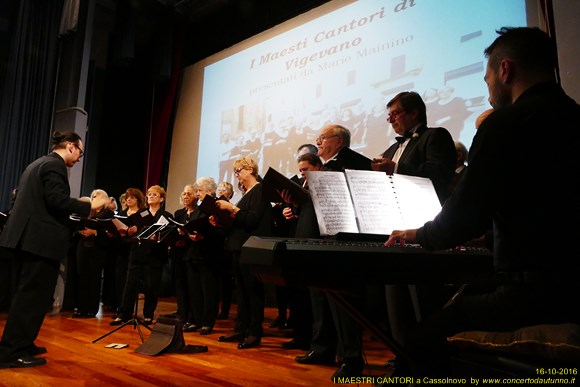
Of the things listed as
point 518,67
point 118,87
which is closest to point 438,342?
point 518,67

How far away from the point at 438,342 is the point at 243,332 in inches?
102

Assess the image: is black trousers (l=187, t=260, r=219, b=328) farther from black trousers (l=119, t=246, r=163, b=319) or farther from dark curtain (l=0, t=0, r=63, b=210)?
dark curtain (l=0, t=0, r=63, b=210)

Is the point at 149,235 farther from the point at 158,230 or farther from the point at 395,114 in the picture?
the point at 395,114

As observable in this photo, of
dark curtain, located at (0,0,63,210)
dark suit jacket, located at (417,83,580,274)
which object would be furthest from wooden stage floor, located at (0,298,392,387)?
dark curtain, located at (0,0,63,210)

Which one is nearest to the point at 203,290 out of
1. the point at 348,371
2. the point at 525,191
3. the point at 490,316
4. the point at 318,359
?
the point at 318,359

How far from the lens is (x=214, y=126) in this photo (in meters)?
6.65

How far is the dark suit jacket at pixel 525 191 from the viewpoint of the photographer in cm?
105

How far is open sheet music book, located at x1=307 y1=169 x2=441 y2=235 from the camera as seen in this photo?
1.48m

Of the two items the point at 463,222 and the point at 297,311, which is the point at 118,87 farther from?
the point at 463,222

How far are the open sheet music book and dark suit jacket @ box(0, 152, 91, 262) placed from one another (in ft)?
6.26

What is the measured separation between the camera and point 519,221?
1090 millimetres

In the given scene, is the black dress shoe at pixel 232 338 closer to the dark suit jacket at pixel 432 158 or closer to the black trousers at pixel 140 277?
the black trousers at pixel 140 277

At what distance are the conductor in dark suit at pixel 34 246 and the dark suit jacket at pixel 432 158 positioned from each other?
2.01m

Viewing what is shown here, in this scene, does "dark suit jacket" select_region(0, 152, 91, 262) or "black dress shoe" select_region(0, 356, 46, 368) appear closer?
"black dress shoe" select_region(0, 356, 46, 368)
